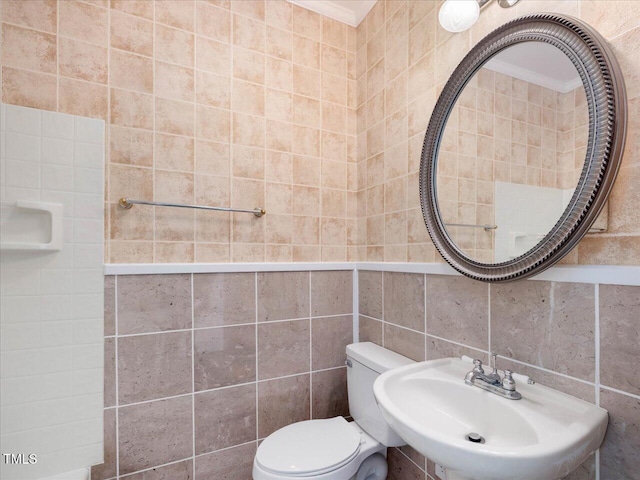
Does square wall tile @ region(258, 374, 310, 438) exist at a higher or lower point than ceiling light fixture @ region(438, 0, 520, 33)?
lower

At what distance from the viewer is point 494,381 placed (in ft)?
3.12

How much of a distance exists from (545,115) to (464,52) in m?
0.45

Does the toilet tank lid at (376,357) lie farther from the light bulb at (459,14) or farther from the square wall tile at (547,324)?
the light bulb at (459,14)

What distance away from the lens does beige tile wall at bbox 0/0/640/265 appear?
1.27 metres

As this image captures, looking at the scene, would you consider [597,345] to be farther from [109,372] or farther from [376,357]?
[109,372]

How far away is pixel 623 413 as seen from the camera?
0.76 meters

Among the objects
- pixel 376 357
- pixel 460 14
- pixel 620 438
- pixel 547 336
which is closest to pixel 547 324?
pixel 547 336

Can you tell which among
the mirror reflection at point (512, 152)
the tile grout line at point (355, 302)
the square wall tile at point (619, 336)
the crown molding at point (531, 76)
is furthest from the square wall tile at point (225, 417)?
the crown molding at point (531, 76)

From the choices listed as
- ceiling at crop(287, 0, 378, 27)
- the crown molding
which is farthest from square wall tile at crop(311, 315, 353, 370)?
ceiling at crop(287, 0, 378, 27)

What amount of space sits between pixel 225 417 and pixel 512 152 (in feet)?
5.19

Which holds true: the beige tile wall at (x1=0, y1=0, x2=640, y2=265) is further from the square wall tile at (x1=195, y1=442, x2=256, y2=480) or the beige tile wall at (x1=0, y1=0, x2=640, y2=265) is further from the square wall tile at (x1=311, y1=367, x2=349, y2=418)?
the square wall tile at (x1=195, y1=442, x2=256, y2=480)

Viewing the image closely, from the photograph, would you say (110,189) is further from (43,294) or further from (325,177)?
(325,177)

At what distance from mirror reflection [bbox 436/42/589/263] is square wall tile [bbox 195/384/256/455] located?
1182 millimetres

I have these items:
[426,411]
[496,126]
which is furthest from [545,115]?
[426,411]
